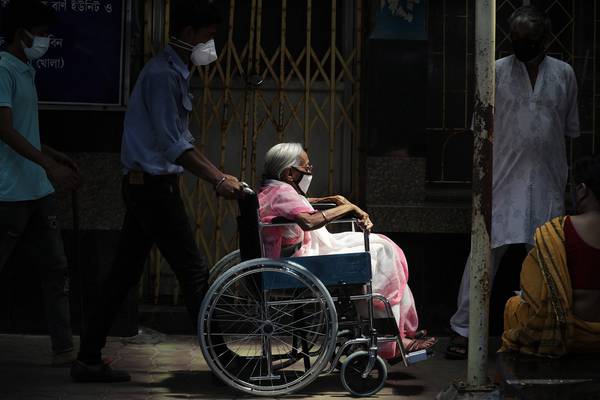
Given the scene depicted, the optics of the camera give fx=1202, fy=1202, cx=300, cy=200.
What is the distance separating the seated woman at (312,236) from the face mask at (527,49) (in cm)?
149

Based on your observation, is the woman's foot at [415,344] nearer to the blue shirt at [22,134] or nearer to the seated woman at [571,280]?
the seated woman at [571,280]

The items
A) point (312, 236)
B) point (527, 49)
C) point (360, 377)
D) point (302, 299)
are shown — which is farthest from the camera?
point (527, 49)

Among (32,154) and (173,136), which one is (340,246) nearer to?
(173,136)

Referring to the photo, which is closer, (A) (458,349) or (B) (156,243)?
(B) (156,243)

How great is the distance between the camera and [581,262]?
203 inches

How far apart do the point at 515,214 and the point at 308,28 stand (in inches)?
79.1

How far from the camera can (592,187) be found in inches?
204


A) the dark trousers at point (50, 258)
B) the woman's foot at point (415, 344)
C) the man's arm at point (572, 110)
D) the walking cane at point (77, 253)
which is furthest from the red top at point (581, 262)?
the dark trousers at point (50, 258)

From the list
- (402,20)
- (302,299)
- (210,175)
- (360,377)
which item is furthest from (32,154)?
(402,20)

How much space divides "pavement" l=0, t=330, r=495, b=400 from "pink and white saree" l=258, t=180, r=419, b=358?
1.10 ft

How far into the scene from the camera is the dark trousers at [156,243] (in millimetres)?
6375

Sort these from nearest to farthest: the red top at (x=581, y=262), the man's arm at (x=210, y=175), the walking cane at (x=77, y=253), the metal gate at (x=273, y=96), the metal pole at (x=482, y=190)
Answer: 1. the red top at (x=581, y=262)
2. the metal pole at (x=482, y=190)
3. the man's arm at (x=210, y=175)
4. the walking cane at (x=77, y=253)
5. the metal gate at (x=273, y=96)

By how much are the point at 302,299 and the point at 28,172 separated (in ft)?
5.79

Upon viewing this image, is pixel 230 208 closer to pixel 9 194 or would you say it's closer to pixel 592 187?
pixel 9 194
